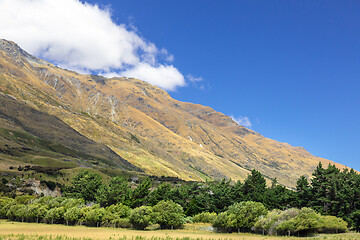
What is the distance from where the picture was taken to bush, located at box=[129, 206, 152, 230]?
8371 centimetres

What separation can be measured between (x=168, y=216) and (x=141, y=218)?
8513mm

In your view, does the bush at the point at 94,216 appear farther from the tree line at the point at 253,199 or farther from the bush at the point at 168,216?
the bush at the point at 168,216

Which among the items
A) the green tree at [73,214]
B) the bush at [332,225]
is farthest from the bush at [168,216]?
the bush at [332,225]

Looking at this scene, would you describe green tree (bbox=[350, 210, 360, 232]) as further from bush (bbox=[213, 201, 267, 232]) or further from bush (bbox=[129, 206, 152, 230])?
bush (bbox=[129, 206, 152, 230])

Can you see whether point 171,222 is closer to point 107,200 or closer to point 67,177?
point 107,200

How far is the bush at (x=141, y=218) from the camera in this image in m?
83.7

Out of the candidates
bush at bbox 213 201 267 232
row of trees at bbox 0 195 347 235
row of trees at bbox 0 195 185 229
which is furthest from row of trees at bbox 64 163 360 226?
bush at bbox 213 201 267 232

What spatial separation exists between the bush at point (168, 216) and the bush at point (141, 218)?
2.43 m

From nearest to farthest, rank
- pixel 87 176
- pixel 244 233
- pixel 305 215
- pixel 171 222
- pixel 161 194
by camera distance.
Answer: pixel 305 215 → pixel 244 233 → pixel 171 222 → pixel 161 194 → pixel 87 176

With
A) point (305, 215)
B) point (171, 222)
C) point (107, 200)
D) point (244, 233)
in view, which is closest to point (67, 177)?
point (107, 200)

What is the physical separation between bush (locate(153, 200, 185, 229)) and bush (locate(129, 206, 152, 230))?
2.43 m

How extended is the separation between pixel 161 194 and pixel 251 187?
36.2 meters

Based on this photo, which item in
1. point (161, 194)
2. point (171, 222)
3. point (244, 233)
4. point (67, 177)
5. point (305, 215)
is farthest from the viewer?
point (67, 177)

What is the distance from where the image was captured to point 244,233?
79562 mm
